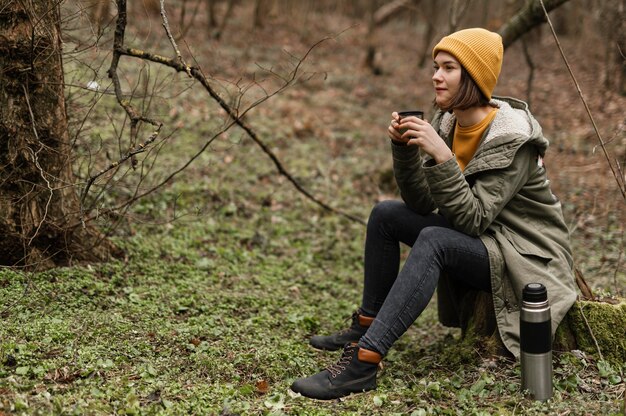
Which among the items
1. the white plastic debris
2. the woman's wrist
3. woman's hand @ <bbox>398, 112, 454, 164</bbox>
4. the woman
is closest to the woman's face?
the woman

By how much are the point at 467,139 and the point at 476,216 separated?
1.80 feet

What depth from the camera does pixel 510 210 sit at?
11.1ft

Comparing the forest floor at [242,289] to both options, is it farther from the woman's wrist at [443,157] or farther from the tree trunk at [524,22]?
the tree trunk at [524,22]

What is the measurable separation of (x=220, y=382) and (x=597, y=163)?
7.49m

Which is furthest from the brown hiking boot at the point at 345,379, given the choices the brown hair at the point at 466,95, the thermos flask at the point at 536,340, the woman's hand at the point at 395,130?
the brown hair at the point at 466,95

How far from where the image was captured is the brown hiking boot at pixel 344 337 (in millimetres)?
3779

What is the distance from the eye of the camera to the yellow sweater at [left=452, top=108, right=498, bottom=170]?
3.44 metres

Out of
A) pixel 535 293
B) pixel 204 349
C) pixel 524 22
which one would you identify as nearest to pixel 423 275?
pixel 535 293

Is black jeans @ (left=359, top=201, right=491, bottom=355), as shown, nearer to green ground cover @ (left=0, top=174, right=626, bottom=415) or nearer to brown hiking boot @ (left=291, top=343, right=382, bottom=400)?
brown hiking boot @ (left=291, top=343, right=382, bottom=400)

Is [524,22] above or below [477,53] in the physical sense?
above

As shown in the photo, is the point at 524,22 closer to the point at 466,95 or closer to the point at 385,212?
the point at 466,95

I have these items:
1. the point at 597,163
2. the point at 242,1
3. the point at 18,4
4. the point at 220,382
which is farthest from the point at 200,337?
the point at 242,1

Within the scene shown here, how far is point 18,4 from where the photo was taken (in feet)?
12.0

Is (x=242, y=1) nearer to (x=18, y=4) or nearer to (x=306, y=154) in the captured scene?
(x=306, y=154)
